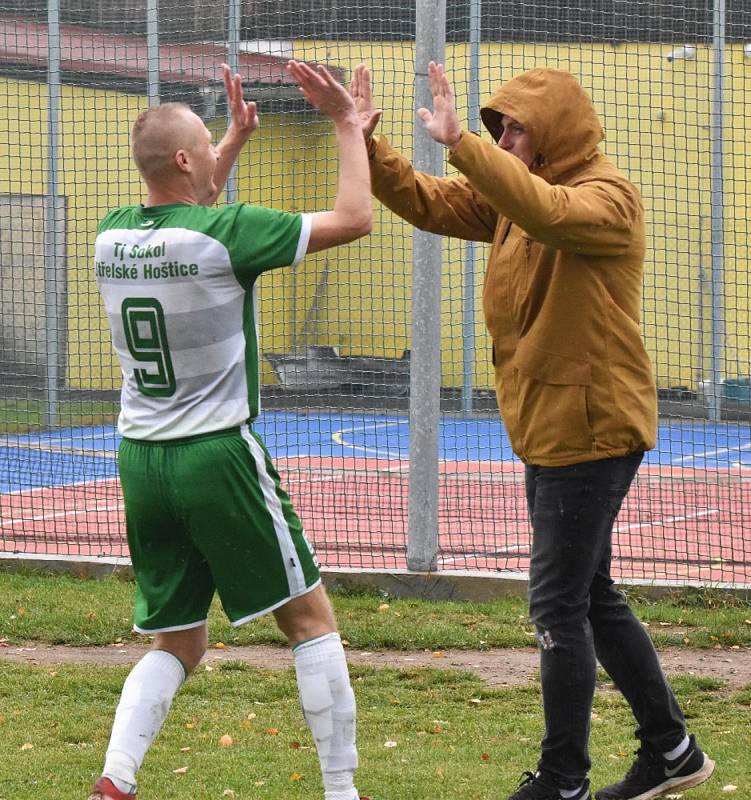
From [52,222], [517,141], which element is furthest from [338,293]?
[517,141]

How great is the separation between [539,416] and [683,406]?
10417 millimetres

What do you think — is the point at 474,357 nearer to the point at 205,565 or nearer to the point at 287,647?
the point at 287,647

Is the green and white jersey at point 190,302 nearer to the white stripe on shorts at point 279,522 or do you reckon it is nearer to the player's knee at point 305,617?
the white stripe on shorts at point 279,522

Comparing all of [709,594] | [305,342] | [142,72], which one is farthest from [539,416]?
[305,342]

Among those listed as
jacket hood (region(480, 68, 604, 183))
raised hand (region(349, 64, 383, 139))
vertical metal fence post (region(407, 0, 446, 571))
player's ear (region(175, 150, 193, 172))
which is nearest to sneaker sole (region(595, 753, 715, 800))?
jacket hood (region(480, 68, 604, 183))

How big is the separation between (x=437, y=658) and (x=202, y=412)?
120 inches

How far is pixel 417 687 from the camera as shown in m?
5.88

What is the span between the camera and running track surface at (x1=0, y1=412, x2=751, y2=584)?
897cm

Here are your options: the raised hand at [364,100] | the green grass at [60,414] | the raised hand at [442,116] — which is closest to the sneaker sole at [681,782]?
the raised hand at [442,116]

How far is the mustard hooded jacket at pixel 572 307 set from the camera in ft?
13.1

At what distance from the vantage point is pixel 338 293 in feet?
49.3

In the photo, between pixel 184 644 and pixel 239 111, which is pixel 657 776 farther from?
pixel 239 111

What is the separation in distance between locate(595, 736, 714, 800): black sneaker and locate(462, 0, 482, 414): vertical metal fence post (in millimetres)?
6651

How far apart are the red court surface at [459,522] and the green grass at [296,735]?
220 cm
